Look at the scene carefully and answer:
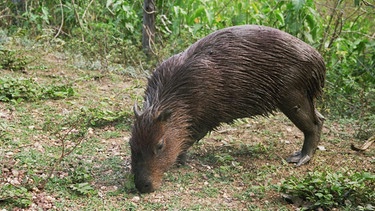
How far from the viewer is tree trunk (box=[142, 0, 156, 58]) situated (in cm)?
834

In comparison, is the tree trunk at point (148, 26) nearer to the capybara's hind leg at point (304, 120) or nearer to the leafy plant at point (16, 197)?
the capybara's hind leg at point (304, 120)

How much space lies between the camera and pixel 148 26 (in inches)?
336

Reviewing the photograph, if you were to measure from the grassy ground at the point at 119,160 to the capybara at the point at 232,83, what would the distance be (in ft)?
1.11

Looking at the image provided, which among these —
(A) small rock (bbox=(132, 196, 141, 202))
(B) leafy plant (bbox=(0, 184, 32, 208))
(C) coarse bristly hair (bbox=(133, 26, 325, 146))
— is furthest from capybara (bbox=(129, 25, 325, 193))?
(B) leafy plant (bbox=(0, 184, 32, 208))

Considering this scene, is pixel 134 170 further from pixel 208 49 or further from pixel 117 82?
pixel 117 82

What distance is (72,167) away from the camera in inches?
191

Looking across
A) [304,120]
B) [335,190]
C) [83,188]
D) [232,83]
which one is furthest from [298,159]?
[83,188]

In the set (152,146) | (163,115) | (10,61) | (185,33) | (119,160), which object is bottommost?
(185,33)

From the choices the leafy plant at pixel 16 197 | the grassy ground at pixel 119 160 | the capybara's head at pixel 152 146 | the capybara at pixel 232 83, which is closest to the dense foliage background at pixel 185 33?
the grassy ground at pixel 119 160

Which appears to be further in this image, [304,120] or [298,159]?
[298,159]

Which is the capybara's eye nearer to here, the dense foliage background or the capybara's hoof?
the capybara's hoof

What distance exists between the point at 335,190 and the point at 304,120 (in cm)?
117

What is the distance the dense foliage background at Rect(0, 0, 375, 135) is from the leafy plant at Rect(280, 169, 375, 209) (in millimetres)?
1985

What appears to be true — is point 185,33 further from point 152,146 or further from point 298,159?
point 152,146
